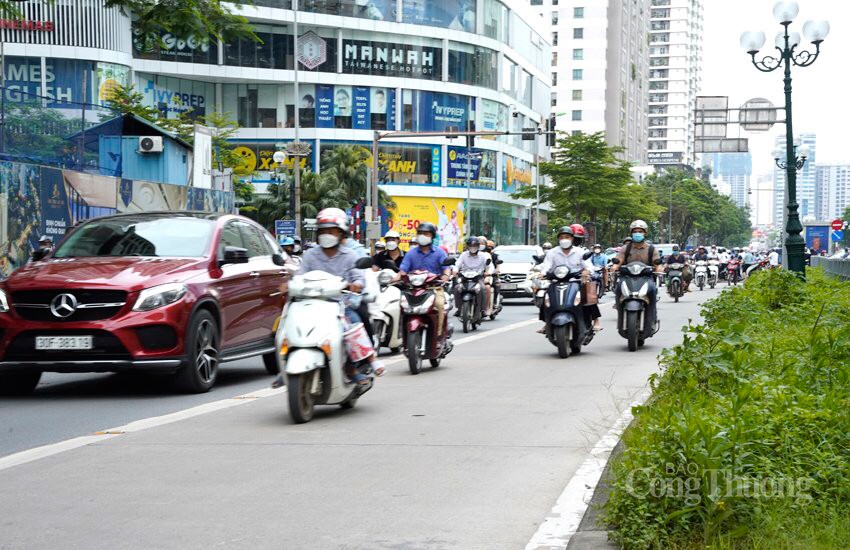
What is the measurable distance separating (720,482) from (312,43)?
197 feet

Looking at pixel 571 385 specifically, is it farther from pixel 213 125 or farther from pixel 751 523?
pixel 213 125

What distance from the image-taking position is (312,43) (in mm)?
62875

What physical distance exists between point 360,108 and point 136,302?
55009mm

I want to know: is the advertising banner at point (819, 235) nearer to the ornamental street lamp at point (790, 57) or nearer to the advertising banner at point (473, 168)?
the advertising banner at point (473, 168)

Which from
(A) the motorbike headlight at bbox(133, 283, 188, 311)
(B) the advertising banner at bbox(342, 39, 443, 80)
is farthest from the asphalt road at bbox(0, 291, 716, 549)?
(B) the advertising banner at bbox(342, 39, 443, 80)

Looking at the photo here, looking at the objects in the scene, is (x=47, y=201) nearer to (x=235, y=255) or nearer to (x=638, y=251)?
(x=638, y=251)

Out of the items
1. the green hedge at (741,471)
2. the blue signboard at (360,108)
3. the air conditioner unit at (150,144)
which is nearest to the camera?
the green hedge at (741,471)

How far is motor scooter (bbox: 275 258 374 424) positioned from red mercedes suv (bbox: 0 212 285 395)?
6.13ft

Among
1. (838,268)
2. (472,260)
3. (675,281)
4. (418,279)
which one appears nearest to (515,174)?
(675,281)

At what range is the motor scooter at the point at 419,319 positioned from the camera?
13031 millimetres

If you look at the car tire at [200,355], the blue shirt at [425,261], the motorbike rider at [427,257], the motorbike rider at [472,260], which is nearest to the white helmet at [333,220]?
the car tire at [200,355]

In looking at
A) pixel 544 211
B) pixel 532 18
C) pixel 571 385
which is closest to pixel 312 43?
pixel 532 18

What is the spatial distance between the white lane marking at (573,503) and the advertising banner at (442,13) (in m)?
60.6

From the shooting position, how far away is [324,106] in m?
63.9
